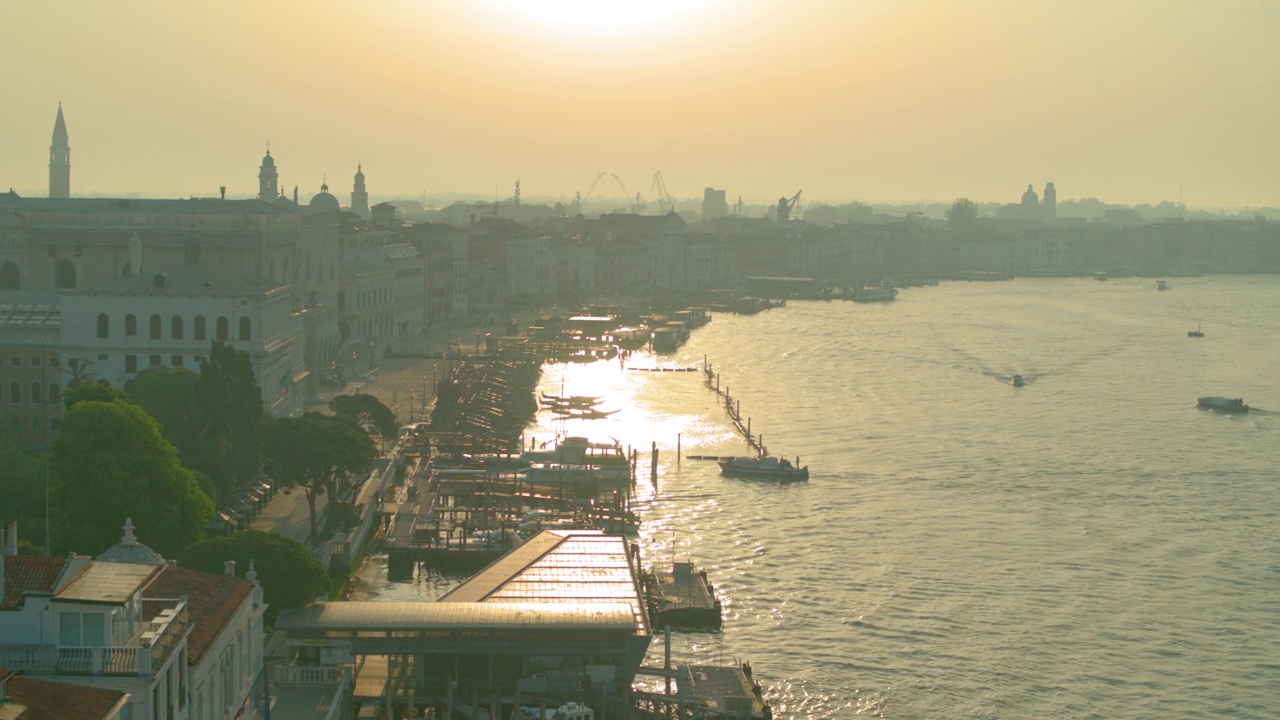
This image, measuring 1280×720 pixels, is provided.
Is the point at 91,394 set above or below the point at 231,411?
above

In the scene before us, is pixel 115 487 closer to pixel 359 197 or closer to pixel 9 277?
pixel 9 277

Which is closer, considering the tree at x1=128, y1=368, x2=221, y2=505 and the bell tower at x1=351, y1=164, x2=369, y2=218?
the tree at x1=128, y1=368, x2=221, y2=505

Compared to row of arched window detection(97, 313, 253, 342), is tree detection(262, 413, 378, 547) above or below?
below

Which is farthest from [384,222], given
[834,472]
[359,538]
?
[359,538]

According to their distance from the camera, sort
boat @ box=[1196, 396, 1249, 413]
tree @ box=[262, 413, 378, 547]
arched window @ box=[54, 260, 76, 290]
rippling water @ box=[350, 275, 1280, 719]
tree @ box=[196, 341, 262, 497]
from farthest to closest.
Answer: boat @ box=[1196, 396, 1249, 413]
arched window @ box=[54, 260, 76, 290]
tree @ box=[196, 341, 262, 497]
tree @ box=[262, 413, 378, 547]
rippling water @ box=[350, 275, 1280, 719]

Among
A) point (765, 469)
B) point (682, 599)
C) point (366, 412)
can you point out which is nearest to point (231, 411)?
point (366, 412)

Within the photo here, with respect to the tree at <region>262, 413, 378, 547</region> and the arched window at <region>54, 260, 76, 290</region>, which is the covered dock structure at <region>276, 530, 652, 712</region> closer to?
the tree at <region>262, 413, 378, 547</region>

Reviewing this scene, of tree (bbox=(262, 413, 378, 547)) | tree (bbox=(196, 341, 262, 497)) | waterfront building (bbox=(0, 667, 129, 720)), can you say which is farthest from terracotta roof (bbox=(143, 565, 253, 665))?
tree (bbox=(196, 341, 262, 497))
